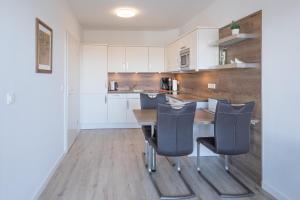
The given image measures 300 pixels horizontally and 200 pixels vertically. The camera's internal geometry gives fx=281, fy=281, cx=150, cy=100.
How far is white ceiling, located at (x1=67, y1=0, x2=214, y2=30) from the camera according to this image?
4852 mm

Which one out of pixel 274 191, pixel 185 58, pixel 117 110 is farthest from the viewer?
pixel 117 110

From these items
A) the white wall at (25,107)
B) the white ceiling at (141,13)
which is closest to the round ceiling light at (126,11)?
the white ceiling at (141,13)

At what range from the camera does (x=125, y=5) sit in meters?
4.98

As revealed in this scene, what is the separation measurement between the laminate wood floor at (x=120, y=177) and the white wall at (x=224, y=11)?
214 centimetres

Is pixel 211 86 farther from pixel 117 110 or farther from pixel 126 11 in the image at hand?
pixel 117 110

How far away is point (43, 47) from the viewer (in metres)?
3.31

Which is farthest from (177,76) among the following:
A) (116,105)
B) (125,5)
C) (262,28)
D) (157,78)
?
(262,28)

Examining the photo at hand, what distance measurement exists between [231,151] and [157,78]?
16.1ft

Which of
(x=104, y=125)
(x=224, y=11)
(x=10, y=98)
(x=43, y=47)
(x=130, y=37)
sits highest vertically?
(x=130, y=37)

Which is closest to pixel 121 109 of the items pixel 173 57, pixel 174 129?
pixel 173 57

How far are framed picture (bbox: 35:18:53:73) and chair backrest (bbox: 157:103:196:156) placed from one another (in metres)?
1.43

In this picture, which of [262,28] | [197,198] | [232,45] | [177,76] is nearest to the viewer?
[197,198]

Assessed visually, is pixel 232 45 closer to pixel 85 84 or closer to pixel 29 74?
pixel 29 74

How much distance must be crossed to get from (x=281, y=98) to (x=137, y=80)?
5199mm
